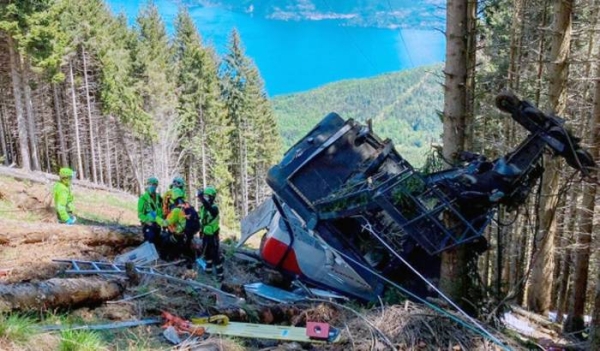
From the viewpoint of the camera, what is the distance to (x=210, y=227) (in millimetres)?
9711

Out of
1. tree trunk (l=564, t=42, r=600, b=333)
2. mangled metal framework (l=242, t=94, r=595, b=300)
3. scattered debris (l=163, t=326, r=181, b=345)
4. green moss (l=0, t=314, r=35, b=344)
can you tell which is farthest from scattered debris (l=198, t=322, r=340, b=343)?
tree trunk (l=564, t=42, r=600, b=333)

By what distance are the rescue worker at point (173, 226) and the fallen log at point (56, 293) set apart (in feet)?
11.6

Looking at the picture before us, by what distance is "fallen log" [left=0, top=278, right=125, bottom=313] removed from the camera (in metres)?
4.87

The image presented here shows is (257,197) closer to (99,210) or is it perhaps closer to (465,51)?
(99,210)

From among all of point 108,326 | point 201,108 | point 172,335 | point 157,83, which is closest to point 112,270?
point 108,326

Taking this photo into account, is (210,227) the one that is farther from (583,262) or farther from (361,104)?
(361,104)

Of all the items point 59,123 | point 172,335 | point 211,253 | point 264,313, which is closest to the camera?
point 172,335

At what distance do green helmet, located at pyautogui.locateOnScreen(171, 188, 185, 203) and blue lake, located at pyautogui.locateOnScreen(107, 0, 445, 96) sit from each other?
106239 mm

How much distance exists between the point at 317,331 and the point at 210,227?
4782mm

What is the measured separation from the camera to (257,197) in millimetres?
56688

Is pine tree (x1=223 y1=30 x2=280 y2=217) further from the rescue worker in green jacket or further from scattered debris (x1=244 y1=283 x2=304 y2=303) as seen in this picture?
scattered debris (x1=244 y1=283 x2=304 y2=303)

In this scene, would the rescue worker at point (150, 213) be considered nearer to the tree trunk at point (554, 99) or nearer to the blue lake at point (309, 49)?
the tree trunk at point (554, 99)

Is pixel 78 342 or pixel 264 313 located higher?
pixel 78 342

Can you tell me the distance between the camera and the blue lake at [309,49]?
13588 centimetres
